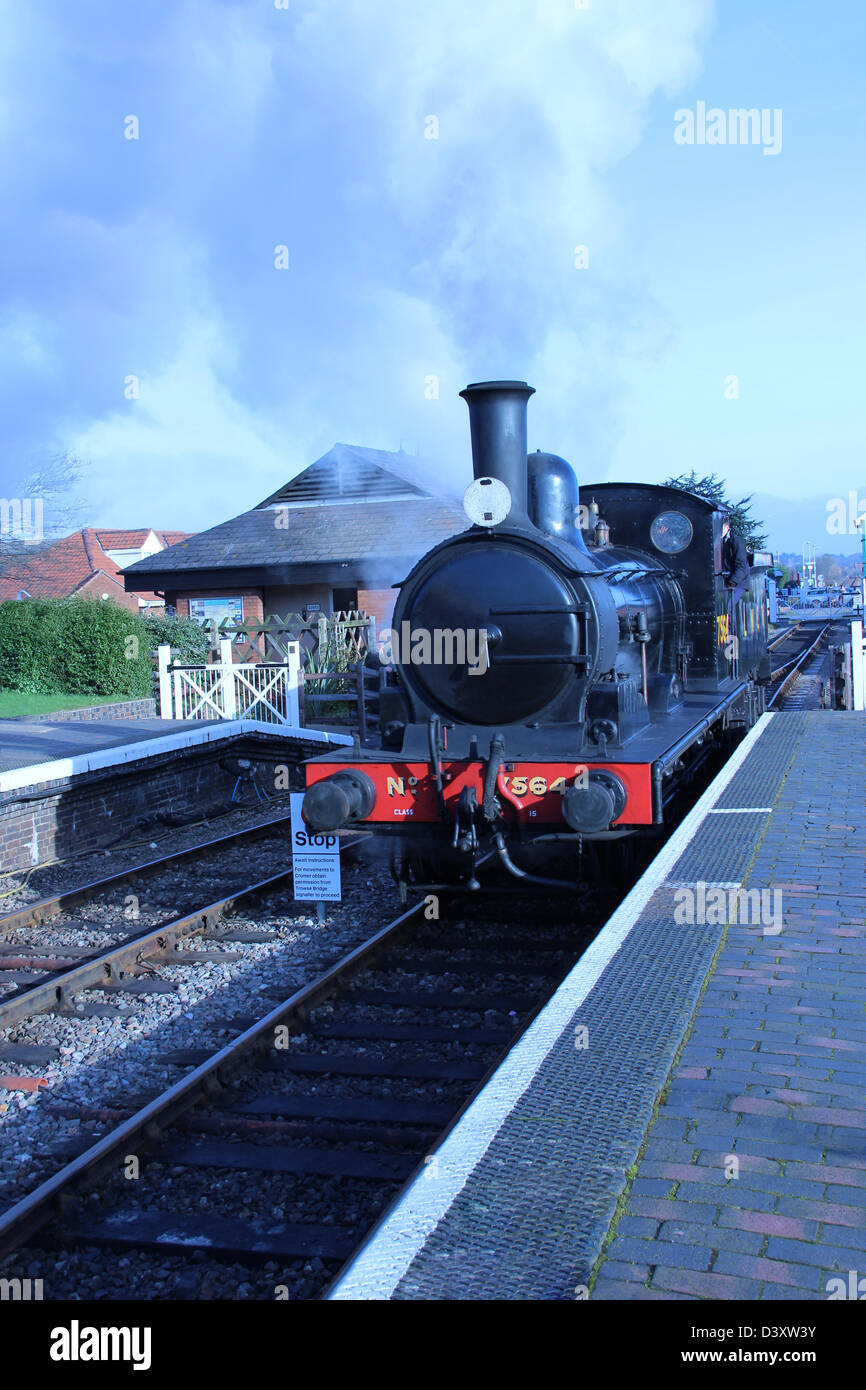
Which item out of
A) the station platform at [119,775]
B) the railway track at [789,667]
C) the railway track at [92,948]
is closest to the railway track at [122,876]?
the railway track at [92,948]

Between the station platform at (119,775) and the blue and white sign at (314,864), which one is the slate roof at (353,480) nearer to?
the station platform at (119,775)

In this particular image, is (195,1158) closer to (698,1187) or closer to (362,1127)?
(362,1127)

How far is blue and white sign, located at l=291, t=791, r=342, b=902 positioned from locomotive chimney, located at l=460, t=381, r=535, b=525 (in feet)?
7.53

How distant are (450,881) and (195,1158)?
3.16 meters

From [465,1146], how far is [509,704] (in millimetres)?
3638

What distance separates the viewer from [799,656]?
89.5ft

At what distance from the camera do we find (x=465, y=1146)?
9.12ft

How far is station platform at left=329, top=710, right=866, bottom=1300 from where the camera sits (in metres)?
2.27

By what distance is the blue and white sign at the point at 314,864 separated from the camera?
21.9 feet

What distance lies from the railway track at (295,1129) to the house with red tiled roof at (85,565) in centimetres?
1482

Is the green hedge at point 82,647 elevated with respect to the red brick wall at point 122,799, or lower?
elevated

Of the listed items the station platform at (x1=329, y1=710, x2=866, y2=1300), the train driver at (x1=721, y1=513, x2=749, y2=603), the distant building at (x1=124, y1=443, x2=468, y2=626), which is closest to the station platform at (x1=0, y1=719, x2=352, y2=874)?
the train driver at (x1=721, y1=513, x2=749, y2=603)
